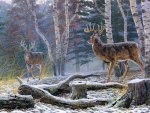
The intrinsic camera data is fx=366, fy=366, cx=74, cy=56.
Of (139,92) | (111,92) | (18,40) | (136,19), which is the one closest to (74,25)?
(18,40)

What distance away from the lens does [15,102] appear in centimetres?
737

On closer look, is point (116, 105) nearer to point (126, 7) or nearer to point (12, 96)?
point (12, 96)

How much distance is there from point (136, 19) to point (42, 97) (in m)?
8.36

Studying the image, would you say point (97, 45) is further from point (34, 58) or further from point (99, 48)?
point (34, 58)

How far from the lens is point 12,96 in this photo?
743 cm

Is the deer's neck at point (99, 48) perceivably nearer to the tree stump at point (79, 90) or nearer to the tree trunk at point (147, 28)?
the tree trunk at point (147, 28)

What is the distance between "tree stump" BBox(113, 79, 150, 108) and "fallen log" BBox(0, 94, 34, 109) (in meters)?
1.85

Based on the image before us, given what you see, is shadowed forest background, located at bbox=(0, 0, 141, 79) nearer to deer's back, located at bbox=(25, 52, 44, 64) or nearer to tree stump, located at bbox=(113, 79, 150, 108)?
deer's back, located at bbox=(25, 52, 44, 64)

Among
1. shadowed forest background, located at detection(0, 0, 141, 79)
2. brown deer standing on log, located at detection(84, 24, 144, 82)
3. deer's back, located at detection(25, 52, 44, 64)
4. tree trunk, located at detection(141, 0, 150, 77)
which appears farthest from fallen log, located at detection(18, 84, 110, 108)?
shadowed forest background, located at detection(0, 0, 141, 79)

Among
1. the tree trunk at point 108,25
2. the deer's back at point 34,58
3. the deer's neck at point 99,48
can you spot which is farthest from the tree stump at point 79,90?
the deer's back at point 34,58

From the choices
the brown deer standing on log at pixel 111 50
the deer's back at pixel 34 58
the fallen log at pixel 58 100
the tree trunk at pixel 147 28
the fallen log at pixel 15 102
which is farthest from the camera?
the deer's back at pixel 34 58

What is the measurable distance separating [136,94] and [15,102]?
8.22 feet

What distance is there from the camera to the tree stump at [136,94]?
7.63 metres

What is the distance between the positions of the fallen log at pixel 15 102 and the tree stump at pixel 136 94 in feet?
6.06
